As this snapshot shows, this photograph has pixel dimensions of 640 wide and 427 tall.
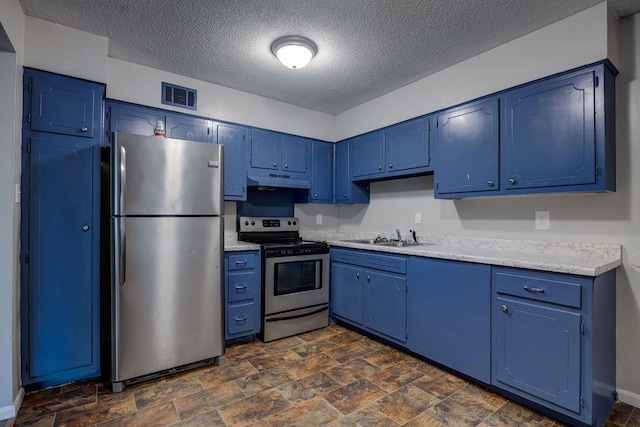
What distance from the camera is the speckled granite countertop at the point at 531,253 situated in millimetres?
1798

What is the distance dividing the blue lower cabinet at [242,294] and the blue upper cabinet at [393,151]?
1.53m

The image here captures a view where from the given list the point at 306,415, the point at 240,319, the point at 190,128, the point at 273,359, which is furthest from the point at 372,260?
the point at 190,128

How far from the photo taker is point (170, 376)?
93.0 inches

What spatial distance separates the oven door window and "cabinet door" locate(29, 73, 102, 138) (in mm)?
1880

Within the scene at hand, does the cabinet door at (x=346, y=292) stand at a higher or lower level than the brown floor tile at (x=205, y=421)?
higher

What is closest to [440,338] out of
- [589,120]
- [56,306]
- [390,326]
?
[390,326]

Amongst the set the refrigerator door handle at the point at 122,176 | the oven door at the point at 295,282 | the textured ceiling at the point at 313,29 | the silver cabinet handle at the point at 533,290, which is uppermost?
the textured ceiling at the point at 313,29

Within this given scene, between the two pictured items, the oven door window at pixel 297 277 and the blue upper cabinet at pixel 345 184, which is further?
the blue upper cabinet at pixel 345 184

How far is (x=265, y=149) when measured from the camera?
3473 mm

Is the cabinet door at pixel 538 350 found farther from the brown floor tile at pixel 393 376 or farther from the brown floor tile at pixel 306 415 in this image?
the brown floor tile at pixel 306 415

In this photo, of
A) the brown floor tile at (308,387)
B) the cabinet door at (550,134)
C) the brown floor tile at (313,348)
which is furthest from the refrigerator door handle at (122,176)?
the cabinet door at (550,134)

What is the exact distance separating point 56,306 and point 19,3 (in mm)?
1973

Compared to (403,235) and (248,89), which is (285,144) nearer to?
(248,89)

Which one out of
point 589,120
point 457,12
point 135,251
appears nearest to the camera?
point 589,120
